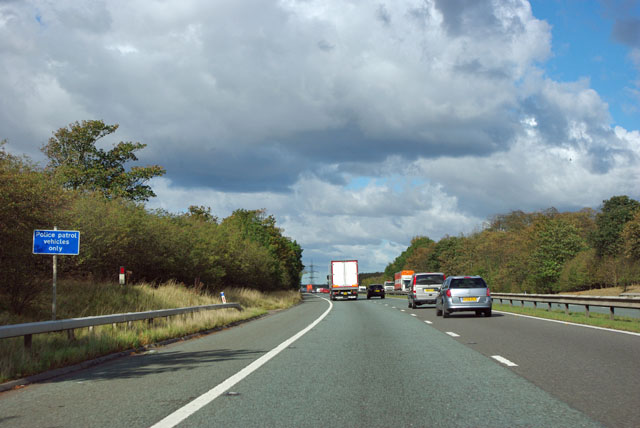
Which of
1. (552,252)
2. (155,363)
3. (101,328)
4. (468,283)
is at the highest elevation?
(552,252)

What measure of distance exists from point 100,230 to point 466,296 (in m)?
14.5

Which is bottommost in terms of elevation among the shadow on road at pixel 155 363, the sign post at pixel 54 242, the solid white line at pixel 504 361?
the solid white line at pixel 504 361

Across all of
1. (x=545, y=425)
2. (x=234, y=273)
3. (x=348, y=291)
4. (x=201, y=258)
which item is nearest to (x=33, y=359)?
(x=545, y=425)

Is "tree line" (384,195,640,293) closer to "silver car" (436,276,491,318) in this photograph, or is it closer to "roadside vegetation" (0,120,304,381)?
"roadside vegetation" (0,120,304,381)

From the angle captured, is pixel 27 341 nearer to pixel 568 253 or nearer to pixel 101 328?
pixel 101 328

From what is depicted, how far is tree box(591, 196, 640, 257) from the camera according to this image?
251 ft

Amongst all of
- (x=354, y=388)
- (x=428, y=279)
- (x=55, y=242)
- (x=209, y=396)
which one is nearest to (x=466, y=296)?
(x=428, y=279)

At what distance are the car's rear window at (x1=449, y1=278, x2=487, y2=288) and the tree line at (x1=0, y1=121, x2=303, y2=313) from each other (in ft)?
43.8

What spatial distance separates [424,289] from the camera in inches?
1371

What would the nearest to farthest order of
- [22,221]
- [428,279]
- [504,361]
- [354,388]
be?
[354,388], [504,361], [22,221], [428,279]

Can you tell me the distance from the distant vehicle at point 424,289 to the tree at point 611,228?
158 ft

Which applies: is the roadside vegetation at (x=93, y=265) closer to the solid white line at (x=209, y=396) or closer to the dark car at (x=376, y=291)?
the solid white line at (x=209, y=396)

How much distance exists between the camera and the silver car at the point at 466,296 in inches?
949

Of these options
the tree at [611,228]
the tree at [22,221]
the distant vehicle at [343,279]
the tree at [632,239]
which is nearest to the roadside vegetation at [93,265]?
the tree at [22,221]
